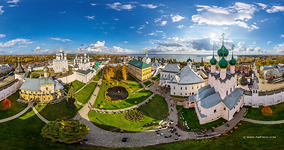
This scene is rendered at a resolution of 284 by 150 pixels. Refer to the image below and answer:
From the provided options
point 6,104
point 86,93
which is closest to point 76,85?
point 86,93

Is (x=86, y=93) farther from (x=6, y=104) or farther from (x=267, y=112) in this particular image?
(x=267, y=112)

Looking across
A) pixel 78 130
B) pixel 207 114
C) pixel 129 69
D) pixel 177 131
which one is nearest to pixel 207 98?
pixel 207 114

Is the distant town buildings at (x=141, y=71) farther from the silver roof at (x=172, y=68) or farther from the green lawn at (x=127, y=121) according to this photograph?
the green lawn at (x=127, y=121)

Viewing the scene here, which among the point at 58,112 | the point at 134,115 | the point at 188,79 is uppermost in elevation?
the point at 188,79

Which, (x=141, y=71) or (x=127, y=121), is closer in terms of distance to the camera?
(x=127, y=121)

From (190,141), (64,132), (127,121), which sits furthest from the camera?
(127,121)

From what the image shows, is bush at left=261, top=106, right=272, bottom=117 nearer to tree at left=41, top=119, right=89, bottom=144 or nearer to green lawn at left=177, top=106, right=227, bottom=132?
green lawn at left=177, top=106, right=227, bottom=132

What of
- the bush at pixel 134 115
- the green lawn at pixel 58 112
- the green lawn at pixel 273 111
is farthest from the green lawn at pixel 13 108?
the green lawn at pixel 273 111
